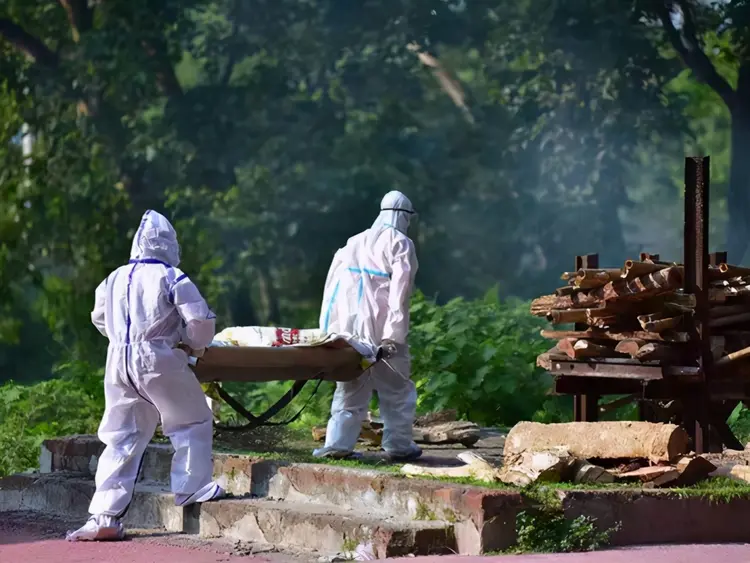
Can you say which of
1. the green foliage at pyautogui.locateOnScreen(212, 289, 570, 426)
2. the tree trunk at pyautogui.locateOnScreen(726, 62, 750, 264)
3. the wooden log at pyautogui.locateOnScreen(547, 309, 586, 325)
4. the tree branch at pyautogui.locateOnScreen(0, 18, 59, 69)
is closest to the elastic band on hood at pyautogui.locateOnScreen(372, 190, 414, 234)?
the wooden log at pyautogui.locateOnScreen(547, 309, 586, 325)

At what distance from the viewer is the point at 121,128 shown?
2459 cm

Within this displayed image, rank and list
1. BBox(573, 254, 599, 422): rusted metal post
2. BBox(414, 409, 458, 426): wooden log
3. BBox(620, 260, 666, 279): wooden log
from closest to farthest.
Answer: BBox(620, 260, 666, 279): wooden log → BBox(573, 254, 599, 422): rusted metal post → BBox(414, 409, 458, 426): wooden log

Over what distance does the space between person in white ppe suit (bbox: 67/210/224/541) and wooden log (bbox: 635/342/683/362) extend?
3.37m

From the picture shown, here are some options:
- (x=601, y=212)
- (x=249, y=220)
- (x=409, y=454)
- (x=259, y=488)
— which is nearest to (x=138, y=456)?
(x=259, y=488)

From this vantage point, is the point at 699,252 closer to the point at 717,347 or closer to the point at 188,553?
the point at 717,347

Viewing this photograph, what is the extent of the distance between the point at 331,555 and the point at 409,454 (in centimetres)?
250

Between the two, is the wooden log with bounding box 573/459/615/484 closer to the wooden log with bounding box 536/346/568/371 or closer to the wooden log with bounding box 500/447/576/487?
the wooden log with bounding box 500/447/576/487

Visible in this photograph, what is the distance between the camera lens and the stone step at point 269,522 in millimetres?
7160

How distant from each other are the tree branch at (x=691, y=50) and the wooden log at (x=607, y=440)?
17.7m

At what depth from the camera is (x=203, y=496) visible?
329 inches

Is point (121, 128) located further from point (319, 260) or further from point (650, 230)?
point (650, 230)

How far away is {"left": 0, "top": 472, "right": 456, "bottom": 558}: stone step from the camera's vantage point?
716cm

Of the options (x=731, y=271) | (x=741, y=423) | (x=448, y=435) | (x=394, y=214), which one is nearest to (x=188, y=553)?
(x=394, y=214)

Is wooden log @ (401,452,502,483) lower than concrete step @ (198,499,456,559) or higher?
higher
